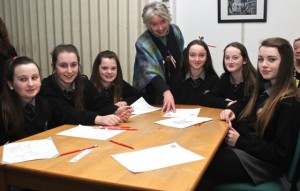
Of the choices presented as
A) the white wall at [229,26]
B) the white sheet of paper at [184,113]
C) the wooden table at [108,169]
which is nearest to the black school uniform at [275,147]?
the wooden table at [108,169]

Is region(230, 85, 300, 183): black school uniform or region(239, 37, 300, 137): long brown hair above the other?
region(239, 37, 300, 137): long brown hair

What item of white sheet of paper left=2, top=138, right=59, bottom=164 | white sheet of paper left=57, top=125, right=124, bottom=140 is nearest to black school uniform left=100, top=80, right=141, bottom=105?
white sheet of paper left=57, top=125, right=124, bottom=140

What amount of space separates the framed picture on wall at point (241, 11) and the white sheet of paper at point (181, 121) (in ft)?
5.41

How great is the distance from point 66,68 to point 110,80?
554mm

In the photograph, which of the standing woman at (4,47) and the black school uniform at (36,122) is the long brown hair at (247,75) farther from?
the standing woman at (4,47)

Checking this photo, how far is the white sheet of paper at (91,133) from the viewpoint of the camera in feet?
5.57

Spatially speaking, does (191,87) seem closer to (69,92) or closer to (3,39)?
(69,92)

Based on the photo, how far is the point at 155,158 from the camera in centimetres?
133

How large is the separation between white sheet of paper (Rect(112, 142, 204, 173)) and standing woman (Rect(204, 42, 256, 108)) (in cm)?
120

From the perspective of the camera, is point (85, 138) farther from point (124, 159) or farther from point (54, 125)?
point (54, 125)

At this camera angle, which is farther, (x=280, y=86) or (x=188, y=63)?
(x=188, y=63)

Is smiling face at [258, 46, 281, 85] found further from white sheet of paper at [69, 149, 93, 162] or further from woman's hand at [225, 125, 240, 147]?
white sheet of paper at [69, 149, 93, 162]

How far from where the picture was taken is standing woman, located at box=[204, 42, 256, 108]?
8.51ft

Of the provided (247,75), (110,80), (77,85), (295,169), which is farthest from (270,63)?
(110,80)
